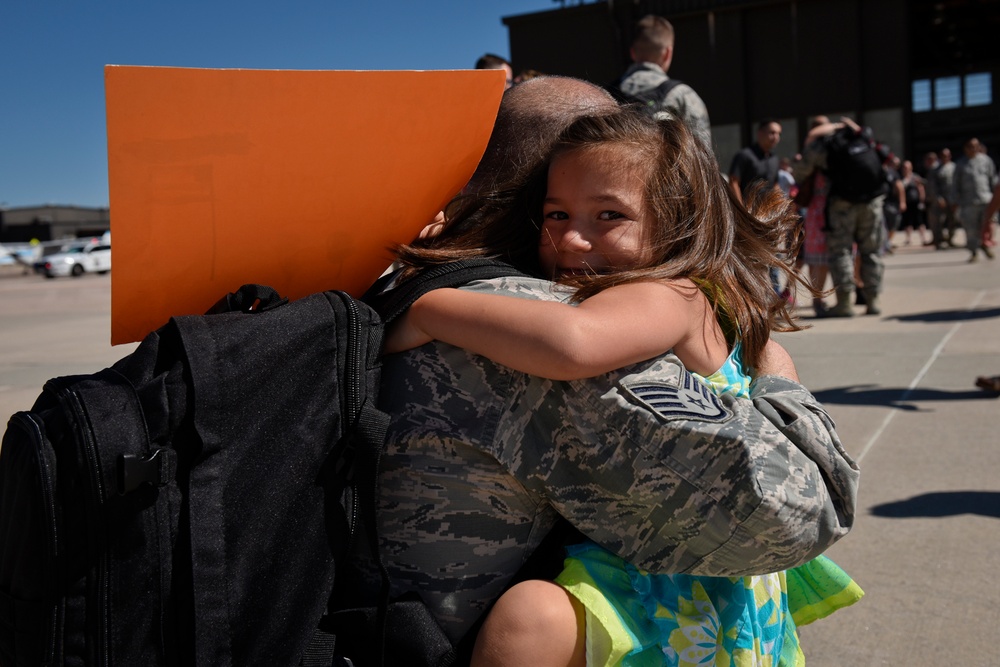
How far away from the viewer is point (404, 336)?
1354 millimetres

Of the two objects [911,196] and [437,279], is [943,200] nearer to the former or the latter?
[911,196]

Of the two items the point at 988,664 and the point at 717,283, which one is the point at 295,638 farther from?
the point at 988,664

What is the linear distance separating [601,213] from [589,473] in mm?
442

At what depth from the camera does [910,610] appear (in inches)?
106

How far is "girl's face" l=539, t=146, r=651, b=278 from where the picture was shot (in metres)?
1.49

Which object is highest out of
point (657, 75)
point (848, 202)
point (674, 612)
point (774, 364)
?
point (657, 75)

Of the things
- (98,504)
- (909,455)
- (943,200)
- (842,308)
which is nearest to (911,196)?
(943,200)

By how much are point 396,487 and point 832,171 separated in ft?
24.4

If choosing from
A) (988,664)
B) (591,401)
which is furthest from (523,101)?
(988,664)

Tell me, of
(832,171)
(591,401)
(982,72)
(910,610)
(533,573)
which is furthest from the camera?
(982,72)

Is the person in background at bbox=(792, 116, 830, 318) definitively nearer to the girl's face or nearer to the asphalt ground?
the asphalt ground

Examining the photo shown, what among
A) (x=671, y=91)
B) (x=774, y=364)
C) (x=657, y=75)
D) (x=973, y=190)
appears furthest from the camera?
(x=973, y=190)

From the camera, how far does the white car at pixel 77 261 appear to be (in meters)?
34.8

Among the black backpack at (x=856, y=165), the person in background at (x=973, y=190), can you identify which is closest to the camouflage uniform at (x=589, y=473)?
the black backpack at (x=856, y=165)
